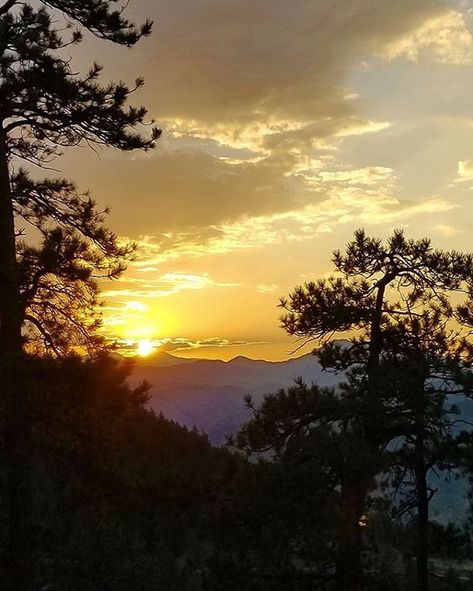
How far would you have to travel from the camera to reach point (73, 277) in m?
9.96

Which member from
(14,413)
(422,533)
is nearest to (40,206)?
(14,413)

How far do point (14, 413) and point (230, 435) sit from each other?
4.32 metres

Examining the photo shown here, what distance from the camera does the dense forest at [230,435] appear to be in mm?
9484

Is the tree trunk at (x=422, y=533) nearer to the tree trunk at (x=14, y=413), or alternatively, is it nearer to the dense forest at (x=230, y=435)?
the dense forest at (x=230, y=435)

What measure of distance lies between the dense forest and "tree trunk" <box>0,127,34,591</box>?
0.07 feet

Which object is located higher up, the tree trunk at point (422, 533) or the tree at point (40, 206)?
the tree at point (40, 206)

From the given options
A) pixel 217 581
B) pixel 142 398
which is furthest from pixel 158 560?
pixel 142 398

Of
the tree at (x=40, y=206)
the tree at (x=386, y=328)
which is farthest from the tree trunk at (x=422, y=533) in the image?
the tree at (x=40, y=206)

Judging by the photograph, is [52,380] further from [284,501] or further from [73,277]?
[284,501]

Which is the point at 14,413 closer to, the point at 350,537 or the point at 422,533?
the point at 350,537

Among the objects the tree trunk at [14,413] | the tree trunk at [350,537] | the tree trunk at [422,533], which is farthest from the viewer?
the tree trunk at [422,533]

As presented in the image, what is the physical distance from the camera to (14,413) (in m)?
9.17

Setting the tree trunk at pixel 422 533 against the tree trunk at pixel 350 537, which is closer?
the tree trunk at pixel 350 537

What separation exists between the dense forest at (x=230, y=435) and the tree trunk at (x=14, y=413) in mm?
21
